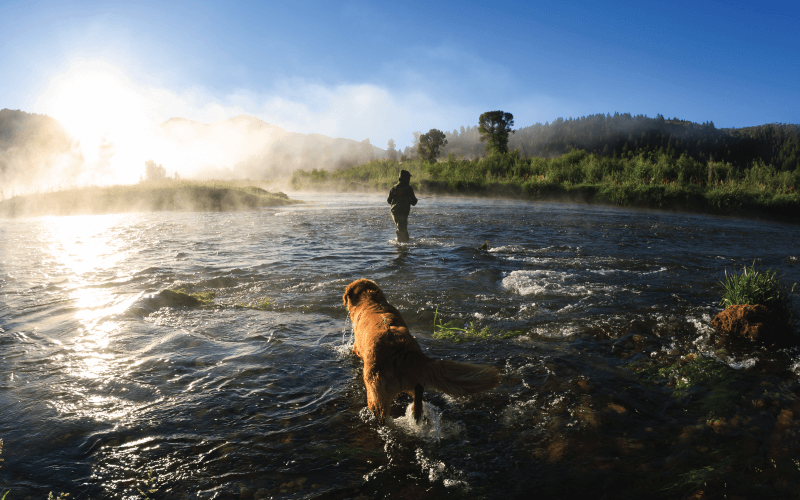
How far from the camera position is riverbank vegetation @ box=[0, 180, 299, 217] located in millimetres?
23625

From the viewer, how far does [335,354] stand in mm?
5020

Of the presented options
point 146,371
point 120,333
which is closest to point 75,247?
point 120,333

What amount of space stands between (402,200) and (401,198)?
0.30ft

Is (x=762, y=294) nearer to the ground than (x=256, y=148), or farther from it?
nearer to the ground

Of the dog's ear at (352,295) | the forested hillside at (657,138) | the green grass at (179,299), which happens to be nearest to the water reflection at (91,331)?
the green grass at (179,299)

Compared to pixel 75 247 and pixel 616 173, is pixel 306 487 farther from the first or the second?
pixel 616 173

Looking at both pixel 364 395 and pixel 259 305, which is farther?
pixel 259 305

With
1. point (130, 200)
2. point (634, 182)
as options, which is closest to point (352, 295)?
point (130, 200)

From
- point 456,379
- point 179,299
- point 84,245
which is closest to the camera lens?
point 456,379

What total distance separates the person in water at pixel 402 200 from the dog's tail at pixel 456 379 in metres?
10.1

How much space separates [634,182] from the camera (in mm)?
27453

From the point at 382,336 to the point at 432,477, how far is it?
3.70ft

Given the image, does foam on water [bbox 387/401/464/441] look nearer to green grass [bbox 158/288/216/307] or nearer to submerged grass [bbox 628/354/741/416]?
submerged grass [bbox 628/354/741/416]

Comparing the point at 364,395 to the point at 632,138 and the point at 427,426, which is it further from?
the point at 632,138
